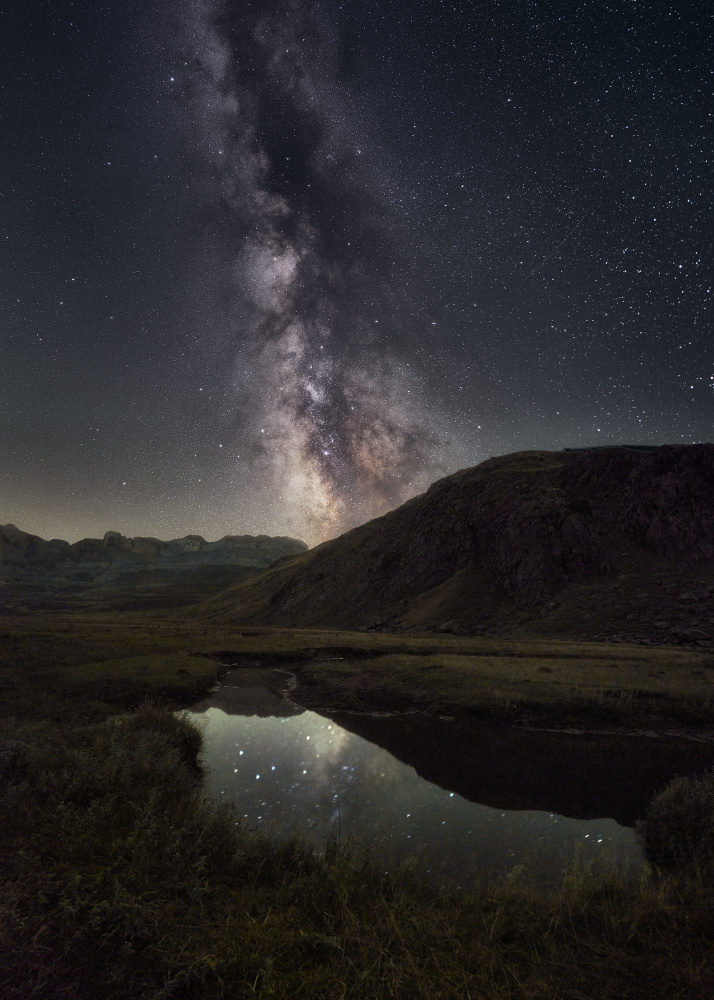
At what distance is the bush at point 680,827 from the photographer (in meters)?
8.86

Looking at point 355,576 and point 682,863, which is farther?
point 355,576

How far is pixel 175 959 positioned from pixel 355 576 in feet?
289

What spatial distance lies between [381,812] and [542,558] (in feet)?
205

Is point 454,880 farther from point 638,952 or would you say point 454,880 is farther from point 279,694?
point 279,694

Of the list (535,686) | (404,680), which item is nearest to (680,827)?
(535,686)

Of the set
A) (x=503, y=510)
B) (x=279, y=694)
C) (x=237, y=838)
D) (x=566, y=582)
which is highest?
(x=503, y=510)

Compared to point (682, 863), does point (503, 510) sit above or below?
above

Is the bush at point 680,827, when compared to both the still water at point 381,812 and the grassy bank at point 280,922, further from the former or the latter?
the grassy bank at point 280,922

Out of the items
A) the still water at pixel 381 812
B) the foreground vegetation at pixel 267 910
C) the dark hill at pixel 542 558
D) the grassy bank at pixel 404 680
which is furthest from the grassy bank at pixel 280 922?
the dark hill at pixel 542 558

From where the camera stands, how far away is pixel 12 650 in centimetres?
2783

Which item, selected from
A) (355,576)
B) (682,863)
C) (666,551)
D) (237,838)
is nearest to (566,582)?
(666,551)

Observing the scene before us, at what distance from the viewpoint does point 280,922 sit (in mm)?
5832

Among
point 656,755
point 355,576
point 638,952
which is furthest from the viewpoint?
point 355,576

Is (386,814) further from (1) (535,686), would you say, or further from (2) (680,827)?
(1) (535,686)
